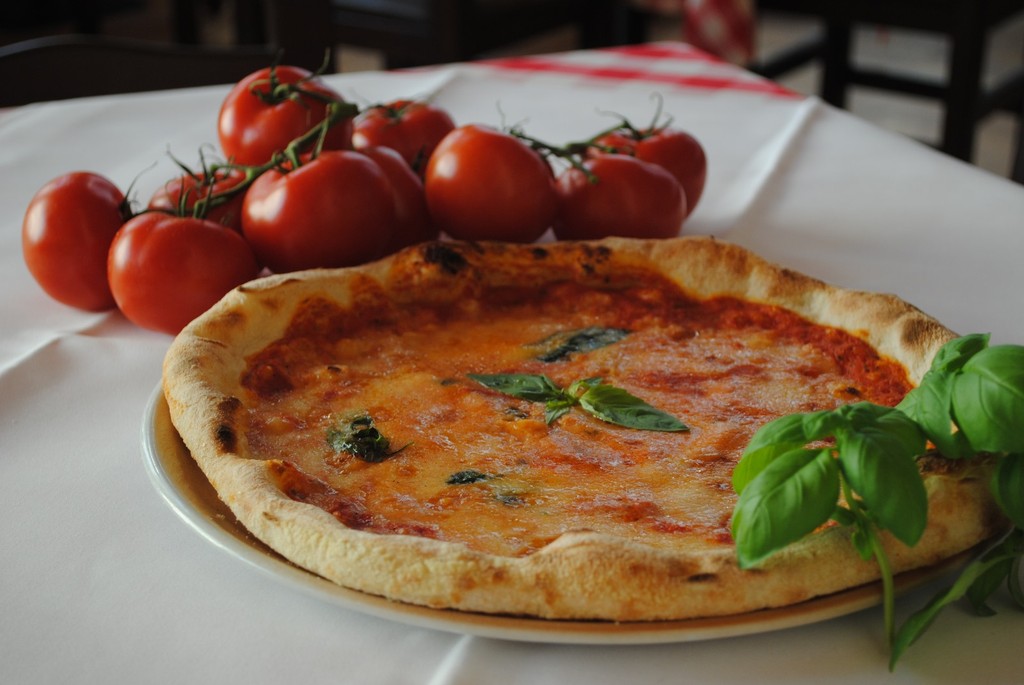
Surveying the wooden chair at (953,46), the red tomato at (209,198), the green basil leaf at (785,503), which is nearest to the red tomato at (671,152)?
the red tomato at (209,198)

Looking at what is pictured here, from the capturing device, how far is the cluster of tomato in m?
1.40

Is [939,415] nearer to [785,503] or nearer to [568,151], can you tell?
[785,503]

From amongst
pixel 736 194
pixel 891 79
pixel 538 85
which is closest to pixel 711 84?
pixel 538 85

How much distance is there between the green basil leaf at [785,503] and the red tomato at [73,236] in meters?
0.97

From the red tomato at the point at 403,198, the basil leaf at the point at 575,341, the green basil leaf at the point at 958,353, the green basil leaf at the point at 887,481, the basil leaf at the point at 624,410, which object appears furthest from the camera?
the red tomato at the point at 403,198

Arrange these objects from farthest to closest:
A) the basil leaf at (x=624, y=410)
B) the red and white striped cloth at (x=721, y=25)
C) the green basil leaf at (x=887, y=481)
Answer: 1. the red and white striped cloth at (x=721, y=25)
2. the basil leaf at (x=624, y=410)
3. the green basil leaf at (x=887, y=481)

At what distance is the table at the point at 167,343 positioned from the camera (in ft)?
2.83

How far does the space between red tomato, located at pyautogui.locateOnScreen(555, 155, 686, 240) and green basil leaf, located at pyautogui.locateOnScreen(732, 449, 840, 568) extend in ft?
2.69

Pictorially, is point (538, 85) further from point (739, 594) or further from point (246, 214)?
point (739, 594)

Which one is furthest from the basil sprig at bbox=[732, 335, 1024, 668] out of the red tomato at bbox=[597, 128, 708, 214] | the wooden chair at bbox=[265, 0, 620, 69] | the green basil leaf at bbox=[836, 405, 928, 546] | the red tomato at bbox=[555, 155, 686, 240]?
the wooden chair at bbox=[265, 0, 620, 69]

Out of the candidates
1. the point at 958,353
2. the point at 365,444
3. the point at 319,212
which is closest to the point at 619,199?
the point at 319,212

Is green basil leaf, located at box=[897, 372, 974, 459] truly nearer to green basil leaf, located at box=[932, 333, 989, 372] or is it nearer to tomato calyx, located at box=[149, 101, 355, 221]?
green basil leaf, located at box=[932, 333, 989, 372]

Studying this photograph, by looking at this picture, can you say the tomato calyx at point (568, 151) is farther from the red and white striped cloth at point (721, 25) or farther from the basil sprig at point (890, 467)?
the red and white striped cloth at point (721, 25)

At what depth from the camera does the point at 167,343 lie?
1432mm
